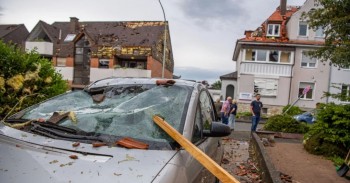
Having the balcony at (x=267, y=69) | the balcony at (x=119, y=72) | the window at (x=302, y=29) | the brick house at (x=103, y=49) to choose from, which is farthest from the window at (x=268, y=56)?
the balcony at (x=119, y=72)

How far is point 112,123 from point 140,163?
2.49 ft

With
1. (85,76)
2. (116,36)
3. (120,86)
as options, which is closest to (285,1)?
(116,36)

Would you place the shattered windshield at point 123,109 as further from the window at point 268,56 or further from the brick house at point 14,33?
the brick house at point 14,33

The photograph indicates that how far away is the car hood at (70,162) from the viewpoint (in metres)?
1.83

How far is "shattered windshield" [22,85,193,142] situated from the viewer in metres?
2.66

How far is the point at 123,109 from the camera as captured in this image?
2996mm

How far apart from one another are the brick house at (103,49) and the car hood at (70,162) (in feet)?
105

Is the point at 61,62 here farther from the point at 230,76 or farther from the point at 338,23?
the point at 338,23

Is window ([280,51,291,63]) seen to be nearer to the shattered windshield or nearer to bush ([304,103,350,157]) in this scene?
bush ([304,103,350,157])

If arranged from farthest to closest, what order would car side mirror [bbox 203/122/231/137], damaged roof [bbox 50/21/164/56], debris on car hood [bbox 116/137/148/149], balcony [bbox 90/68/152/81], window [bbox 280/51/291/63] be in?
damaged roof [bbox 50/21/164/56], balcony [bbox 90/68/152/81], window [bbox 280/51/291/63], car side mirror [bbox 203/122/231/137], debris on car hood [bbox 116/137/148/149]

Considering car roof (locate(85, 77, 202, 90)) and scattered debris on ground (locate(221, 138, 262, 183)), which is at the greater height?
car roof (locate(85, 77, 202, 90))

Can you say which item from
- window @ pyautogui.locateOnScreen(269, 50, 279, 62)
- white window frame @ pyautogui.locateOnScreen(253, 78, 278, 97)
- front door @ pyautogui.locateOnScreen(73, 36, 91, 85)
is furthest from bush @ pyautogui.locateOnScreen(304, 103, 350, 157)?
front door @ pyautogui.locateOnScreen(73, 36, 91, 85)

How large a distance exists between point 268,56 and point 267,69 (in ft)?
4.07

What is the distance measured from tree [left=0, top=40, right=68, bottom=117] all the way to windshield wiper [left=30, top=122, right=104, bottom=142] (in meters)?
4.16
